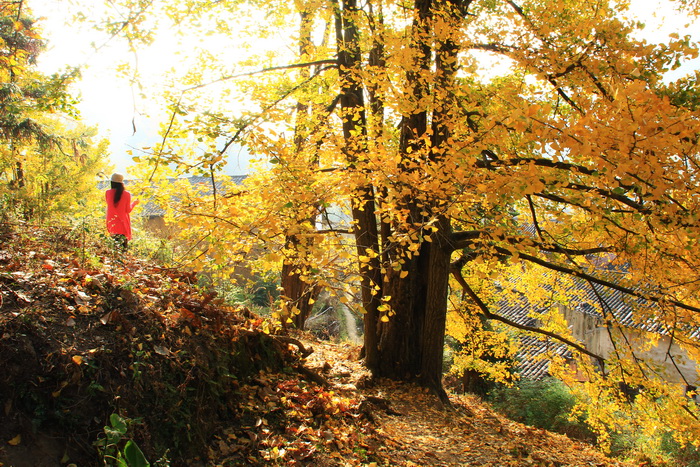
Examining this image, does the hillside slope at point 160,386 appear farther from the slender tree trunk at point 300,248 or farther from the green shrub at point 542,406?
the green shrub at point 542,406

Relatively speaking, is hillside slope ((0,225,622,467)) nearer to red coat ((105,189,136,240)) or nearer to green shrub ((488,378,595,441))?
red coat ((105,189,136,240))

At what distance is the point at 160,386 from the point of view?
9.93ft

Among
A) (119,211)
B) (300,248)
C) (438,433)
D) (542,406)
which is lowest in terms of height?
(542,406)

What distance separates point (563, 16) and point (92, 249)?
18.5ft

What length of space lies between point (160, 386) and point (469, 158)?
2639 mm

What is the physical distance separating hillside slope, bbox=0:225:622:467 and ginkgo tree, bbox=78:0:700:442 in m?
0.89

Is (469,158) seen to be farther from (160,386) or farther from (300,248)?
(160,386)

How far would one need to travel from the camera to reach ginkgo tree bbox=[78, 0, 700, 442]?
9.23 feet

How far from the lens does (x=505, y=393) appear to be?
1598cm

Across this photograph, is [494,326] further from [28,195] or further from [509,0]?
[28,195]

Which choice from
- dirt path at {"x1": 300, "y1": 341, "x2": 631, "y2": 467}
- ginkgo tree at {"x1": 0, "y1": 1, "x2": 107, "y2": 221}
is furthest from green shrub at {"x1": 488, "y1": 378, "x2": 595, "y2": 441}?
ginkgo tree at {"x1": 0, "y1": 1, "x2": 107, "y2": 221}

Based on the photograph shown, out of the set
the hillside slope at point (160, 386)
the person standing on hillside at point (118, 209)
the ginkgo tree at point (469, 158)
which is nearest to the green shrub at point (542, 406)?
the ginkgo tree at point (469, 158)

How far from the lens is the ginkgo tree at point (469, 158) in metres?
2.81

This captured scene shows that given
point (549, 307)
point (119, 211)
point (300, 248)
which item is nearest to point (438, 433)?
point (300, 248)
